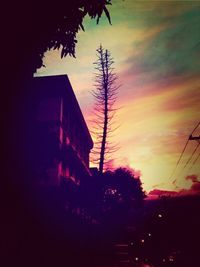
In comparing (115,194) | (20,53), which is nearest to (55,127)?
(20,53)

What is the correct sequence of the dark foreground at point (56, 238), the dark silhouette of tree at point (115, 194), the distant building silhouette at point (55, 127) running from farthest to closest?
the dark silhouette of tree at point (115, 194)
the distant building silhouette at point (55, 127)
the dark foreground at point (56, 238)

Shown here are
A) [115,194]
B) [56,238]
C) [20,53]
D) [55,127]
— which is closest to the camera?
[20,53]

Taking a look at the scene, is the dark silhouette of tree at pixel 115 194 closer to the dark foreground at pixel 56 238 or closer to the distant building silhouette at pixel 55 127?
the dark foreground at pixel 56 238

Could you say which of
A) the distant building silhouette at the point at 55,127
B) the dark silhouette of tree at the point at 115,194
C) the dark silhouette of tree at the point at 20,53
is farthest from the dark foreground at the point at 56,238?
the distant building silhouette at the point at 55,127

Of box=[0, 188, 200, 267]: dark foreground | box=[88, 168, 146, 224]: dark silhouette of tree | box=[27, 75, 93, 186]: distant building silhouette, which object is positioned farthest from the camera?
box=[88, 168, 146, 224]: dark silhouette of tree

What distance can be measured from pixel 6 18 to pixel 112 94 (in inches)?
797

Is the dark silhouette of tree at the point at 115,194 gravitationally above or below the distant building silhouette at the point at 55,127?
below

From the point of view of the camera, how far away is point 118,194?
36125 mm

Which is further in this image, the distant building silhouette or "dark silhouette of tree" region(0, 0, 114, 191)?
the distant building silhouette

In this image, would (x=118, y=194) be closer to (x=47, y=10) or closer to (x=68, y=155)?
(x=68, y=155)

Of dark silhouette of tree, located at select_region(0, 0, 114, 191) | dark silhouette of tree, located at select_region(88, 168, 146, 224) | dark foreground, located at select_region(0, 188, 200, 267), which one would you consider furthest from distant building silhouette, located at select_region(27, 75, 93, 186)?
dark silhouette of tree, located at select_region(0, 0, 114, 191)

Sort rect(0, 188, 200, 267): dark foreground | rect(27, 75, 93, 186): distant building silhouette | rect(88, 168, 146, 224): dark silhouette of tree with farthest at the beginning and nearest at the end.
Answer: rect(88, 168, 146, 224): dark silhouette of tree → rect(27, 75, 93, 186): distant building silhouette → rect(0, 188, 200, 267): dark foreground

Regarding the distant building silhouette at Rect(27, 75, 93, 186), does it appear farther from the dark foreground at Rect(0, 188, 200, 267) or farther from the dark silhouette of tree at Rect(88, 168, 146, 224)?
the dark silhouette of tree at Rect(88, 168, 146, 224)

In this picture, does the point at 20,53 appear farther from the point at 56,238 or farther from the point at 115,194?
the point at 115,194
